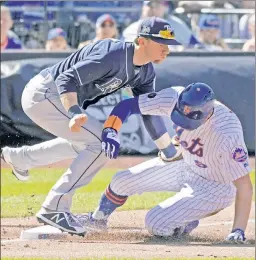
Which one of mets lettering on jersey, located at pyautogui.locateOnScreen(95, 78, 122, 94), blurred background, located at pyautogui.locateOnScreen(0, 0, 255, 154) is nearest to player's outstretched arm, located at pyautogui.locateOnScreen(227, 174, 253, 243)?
mets lettering on jersey, located at pyautogui.locateOnScreen(95, 78, 122, 94)

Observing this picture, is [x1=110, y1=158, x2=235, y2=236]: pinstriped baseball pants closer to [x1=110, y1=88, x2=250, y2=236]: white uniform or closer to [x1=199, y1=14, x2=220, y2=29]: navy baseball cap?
[x1=110, y1=88, x2=250, y2=236]: white uniform

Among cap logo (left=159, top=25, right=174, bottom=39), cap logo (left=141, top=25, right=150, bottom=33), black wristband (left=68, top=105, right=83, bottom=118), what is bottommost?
black wristband (left=68, top=105, right=83, bottom=118)

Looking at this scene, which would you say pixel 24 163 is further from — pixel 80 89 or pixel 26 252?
pixel 26 252

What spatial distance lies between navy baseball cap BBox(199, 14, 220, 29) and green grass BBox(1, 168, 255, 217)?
248 centimetres

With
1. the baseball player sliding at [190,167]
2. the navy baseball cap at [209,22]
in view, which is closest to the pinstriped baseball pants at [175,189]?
the baseball player sliding at [190,167]

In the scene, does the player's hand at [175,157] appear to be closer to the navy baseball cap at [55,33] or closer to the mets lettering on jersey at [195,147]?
the mets lettering on jersey at [195,147]

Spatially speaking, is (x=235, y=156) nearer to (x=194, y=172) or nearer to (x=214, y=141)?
(x=214, y=141)

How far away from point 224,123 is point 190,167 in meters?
0.52

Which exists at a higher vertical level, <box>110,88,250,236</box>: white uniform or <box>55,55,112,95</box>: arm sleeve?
<box>55,55,112,95</box>: arm sleeve

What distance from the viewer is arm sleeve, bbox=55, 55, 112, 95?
22.8 ft

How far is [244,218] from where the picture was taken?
6.89 metres

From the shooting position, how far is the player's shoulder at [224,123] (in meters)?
6.83

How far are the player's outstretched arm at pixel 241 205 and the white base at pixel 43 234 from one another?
4.34 feet

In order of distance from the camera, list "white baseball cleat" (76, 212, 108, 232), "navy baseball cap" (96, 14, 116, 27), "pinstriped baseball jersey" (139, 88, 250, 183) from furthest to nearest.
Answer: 1. "navy baseball cap" (96, 14, 116, 27)
2. "white baseball cleat" (76, 212, 108, 232)
3. "pinstriped baseball jersey" (139, 88, 250, 183)
